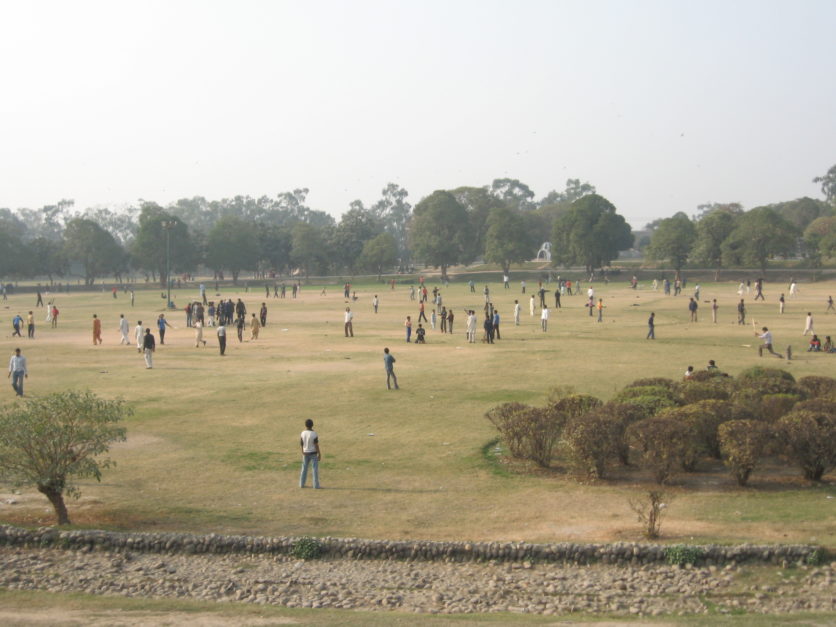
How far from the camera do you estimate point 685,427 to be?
14.2 meters

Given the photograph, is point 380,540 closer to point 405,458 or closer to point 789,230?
point 405,458

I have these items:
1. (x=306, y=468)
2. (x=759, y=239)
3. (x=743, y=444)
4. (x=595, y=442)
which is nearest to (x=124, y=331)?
(x=306, y=468)

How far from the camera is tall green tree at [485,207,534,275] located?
100938 mm

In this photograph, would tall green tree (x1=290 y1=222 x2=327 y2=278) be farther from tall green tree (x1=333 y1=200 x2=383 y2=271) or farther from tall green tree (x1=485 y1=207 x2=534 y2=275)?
tall green tree (x1=485 y1=207 x2=534 y2=275)

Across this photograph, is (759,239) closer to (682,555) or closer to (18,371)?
(18,371)

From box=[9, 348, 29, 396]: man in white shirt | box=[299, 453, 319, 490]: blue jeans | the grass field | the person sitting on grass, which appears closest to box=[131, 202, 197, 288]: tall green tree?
→ the grass field

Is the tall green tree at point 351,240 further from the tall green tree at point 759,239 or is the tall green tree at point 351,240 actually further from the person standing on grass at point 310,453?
the person standing on grass at point 310,453

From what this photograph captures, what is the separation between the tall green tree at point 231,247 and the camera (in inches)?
4338

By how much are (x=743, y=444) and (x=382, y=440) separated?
733 centimetres

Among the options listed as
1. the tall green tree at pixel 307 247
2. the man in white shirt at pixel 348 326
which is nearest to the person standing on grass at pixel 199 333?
the man in white shirt at pixel 348 326

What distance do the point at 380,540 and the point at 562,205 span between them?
5411 inches

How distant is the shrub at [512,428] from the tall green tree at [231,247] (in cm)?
9640

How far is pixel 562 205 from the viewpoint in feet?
476

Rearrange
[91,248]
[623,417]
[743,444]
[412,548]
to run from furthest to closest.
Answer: [91,248] < [623,417] < [743,444] < [412,548]
